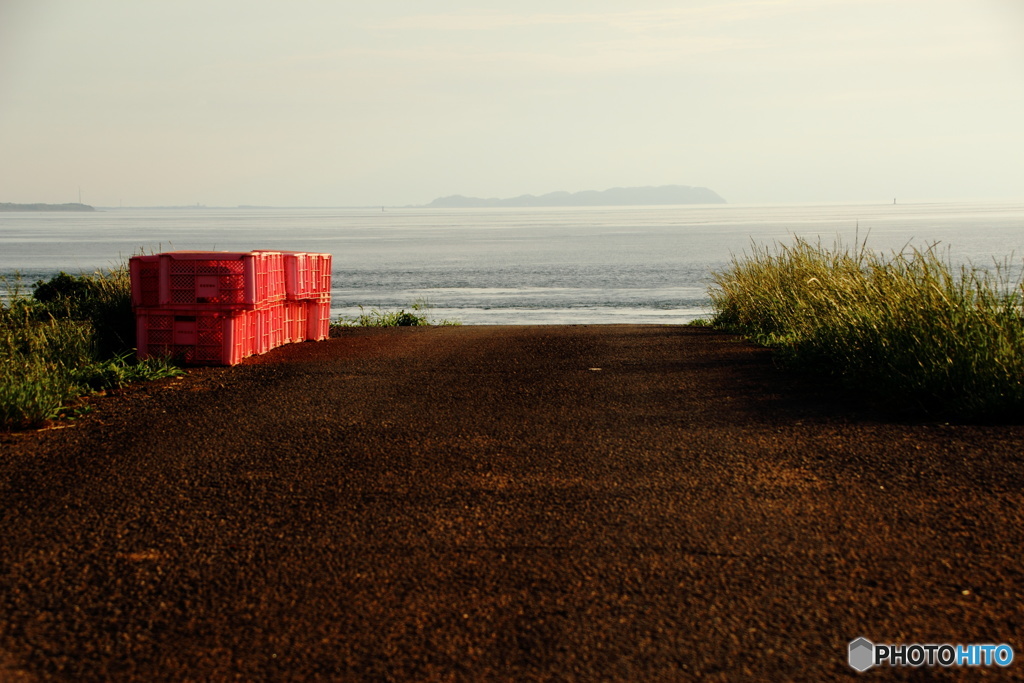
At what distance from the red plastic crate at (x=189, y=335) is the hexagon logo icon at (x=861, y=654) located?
8.94m

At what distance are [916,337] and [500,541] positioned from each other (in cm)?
573

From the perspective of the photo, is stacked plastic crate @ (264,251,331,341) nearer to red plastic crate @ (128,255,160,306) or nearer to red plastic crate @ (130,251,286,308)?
red plastic crate @ (130,251,286,308)

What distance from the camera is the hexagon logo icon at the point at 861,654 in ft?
11.3

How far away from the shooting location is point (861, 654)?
350 cm

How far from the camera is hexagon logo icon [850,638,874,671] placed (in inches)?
135

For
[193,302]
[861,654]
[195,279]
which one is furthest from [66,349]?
[861,654]

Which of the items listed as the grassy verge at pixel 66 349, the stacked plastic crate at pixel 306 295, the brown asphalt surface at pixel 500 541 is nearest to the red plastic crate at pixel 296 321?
the stacked plastic crate at pixel 306 295

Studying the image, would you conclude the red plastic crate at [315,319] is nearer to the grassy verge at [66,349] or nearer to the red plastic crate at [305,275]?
the red plastic crate at [305,275]

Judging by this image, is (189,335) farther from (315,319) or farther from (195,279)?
(315,319)

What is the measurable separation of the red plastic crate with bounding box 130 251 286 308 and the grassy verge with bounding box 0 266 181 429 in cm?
82

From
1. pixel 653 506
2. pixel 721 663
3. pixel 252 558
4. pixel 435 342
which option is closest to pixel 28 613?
pixel 252 558

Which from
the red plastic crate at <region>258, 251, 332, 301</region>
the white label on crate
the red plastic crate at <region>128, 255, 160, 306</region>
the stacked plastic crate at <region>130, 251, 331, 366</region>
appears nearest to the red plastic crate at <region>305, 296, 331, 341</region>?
the red plastic crate at <region>258, 251, 332, 301</region>

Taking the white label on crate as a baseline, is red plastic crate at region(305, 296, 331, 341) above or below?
below

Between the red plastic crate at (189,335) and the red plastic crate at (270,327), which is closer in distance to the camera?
the red plastic crate at (189,335)
